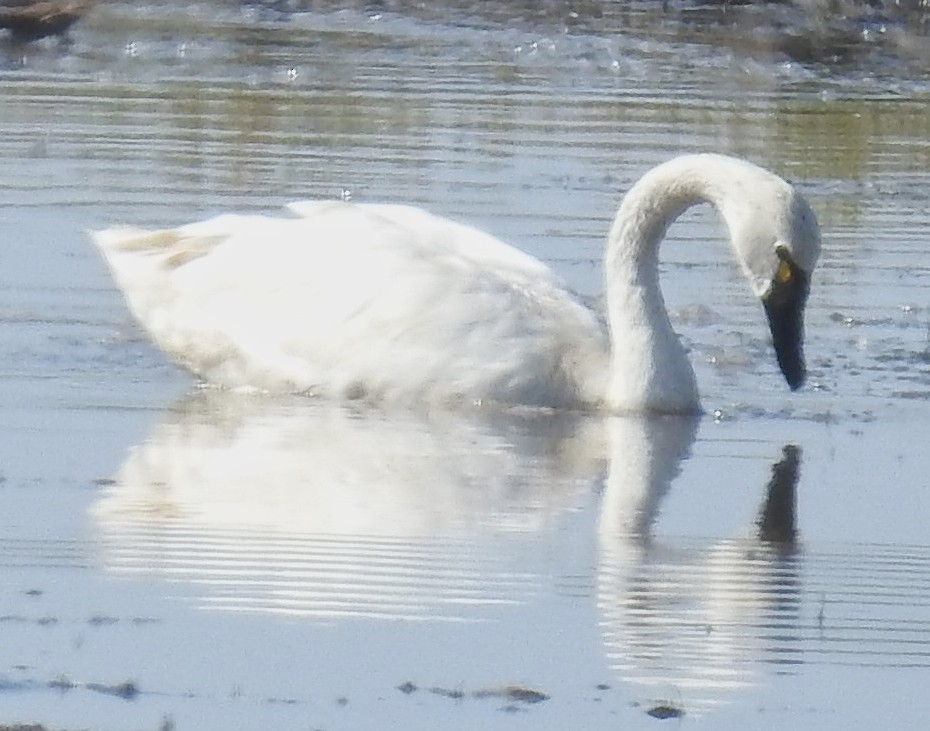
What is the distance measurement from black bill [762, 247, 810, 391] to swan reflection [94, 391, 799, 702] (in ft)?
1.41

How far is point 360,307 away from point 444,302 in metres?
0.34

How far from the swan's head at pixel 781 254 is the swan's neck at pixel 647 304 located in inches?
9.7

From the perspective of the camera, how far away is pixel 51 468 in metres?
8.73

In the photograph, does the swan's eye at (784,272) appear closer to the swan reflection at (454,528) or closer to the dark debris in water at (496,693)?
the swan reflection at (454,528)

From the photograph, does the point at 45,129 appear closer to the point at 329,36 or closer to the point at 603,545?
the point at 329,36

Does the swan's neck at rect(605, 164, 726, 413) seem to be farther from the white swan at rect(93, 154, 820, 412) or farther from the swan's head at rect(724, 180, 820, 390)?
the swan's head at rect(724, 180, 820, 390)

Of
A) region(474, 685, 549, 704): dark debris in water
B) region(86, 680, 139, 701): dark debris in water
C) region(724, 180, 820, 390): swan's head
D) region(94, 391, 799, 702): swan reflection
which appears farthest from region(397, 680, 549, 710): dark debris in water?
region(724, 180, 820, 390): swan's head

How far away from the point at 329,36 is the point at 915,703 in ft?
57.2

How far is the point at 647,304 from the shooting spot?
413 inches

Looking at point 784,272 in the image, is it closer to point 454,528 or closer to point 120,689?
point 454,528

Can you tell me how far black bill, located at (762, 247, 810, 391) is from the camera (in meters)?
10.1

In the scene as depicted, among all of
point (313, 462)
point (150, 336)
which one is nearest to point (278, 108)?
point (150, 336)

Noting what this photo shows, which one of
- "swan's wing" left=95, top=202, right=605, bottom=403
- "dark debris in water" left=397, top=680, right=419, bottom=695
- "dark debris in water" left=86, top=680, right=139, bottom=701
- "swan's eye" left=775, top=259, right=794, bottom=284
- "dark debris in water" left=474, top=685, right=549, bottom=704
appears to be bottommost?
"swan's wing" left=95, top=202, right=605, bottom=403

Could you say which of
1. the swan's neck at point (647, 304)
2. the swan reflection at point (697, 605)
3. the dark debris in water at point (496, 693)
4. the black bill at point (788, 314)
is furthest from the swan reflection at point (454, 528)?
the black bill at point (788, 314)
